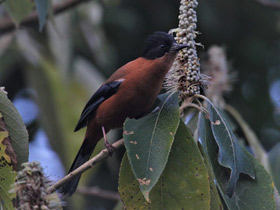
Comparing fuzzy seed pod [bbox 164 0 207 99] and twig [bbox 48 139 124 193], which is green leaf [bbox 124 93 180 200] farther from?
twig [bbox 48 139 124 193]

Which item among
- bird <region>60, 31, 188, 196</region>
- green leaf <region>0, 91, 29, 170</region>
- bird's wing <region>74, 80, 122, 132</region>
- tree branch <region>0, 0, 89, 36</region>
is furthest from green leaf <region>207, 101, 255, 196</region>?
tree branch <region>0, 0, 89, 36</region>

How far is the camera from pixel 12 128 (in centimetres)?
275

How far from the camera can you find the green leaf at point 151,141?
8.02 feet

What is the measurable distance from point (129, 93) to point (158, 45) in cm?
40

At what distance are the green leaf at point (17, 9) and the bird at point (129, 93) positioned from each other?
786 millimetres

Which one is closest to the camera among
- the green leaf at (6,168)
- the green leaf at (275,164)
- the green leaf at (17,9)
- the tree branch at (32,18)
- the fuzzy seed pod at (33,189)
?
the fuzzy seed pod at (33,189)

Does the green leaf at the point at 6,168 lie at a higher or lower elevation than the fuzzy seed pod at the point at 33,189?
lower

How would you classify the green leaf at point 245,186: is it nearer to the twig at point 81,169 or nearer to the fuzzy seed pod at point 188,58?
the fuzzy seed pod at point 188,58

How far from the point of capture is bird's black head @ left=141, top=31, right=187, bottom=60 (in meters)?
3.74

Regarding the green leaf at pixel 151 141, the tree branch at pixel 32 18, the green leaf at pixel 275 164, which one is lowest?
the green leaf at pixel 275 164

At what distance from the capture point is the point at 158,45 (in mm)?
3973

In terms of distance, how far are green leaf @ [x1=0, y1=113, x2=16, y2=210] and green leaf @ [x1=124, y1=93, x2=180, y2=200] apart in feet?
1.79

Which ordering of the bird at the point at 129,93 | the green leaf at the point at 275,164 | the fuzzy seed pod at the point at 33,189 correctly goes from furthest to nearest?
1. the bird at the point at 129,93
2. the green leaf at the point at 275,164
3. the fuzzy seed pod at the point at 33,189

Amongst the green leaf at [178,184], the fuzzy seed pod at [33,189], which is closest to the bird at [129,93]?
the green leaf at [178,184]
